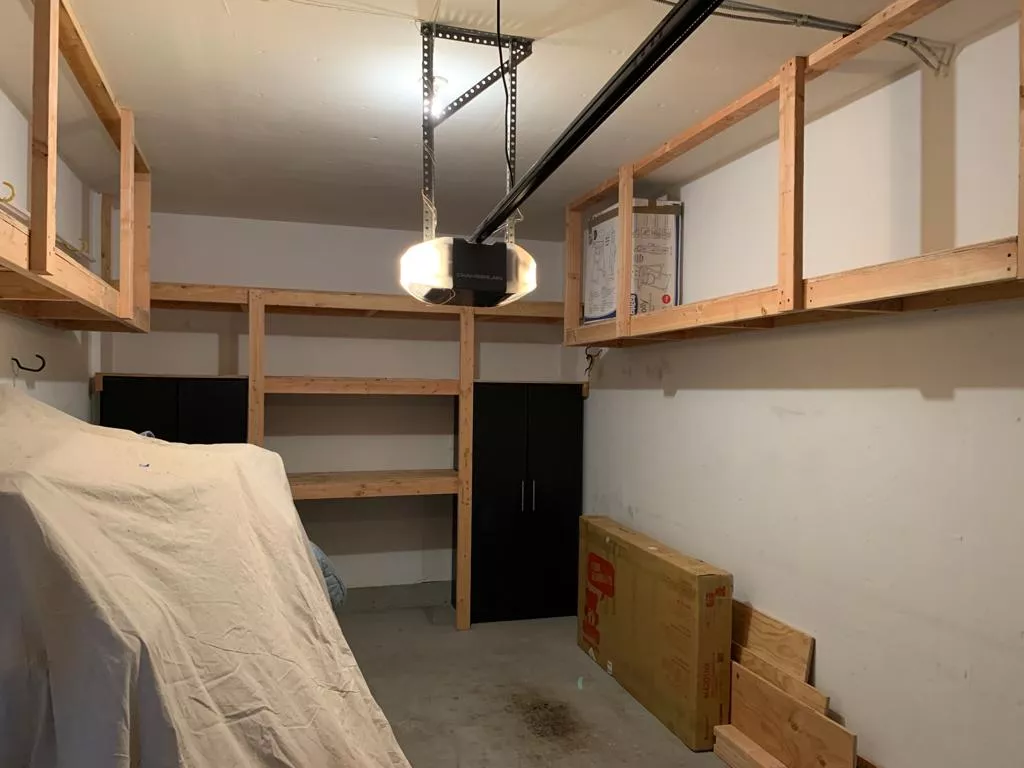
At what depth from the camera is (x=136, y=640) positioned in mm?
1184

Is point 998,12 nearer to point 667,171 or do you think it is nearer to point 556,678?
point 667,171

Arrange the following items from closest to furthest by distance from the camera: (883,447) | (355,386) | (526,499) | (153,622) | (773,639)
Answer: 1. (153,622)
2. (883,447)
3. (773,639)
4. (355,386)
5. (526,499)

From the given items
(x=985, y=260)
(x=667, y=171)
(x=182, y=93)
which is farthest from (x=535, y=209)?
(x=985, y=260)

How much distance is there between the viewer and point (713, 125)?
2.65 metres

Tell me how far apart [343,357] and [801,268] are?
329 centimetres

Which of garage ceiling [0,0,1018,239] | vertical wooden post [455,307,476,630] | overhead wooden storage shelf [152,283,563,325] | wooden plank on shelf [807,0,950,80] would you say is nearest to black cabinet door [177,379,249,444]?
overhead wooden storage shelf [152,283,563,325]

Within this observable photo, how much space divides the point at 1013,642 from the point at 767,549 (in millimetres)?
1051

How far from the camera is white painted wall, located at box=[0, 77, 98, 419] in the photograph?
2648 mm

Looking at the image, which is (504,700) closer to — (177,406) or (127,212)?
(177,406)

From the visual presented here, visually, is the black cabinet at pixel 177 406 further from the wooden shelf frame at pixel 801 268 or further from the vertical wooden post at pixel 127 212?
the wooden shelf frame at pixel 801 268

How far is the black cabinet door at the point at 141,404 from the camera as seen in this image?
3.79m

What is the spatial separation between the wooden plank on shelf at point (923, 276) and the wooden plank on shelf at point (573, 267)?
1.89 meters

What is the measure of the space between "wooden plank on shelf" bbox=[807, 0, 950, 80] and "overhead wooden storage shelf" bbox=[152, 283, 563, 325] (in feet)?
6.68

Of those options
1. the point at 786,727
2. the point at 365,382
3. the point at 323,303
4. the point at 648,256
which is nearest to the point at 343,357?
the point at 365,382
